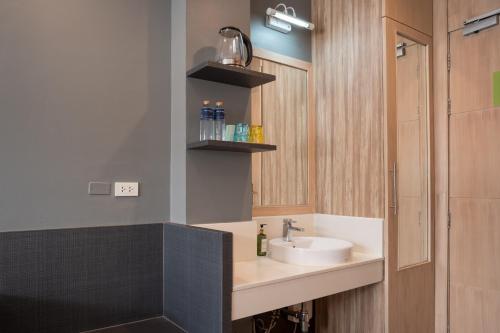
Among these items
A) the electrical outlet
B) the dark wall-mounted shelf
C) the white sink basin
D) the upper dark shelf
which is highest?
the upper dark shelf

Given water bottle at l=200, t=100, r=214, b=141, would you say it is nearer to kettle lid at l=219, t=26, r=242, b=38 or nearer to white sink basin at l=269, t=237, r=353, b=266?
kettle lid at l=219, t=26, r=242, b=38

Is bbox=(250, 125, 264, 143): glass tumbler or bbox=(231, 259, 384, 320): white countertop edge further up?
bbox=(250, 125, 264, 143): glass tumbler

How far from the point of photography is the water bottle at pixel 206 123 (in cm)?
188

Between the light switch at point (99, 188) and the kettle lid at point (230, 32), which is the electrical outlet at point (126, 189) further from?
the kettle lid at point (230, 32)

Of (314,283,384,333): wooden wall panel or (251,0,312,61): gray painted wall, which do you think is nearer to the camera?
(314,283,384,333): wooden wall panel

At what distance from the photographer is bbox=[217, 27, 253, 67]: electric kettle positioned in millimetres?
1901

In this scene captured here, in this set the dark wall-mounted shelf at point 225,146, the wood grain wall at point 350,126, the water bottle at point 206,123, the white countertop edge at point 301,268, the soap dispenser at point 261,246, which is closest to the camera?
the white countertop edge at point 301,268

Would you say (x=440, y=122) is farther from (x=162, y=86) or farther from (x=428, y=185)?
(x=162, y=86)

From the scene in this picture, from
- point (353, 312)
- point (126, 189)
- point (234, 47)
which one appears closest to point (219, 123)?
point (234, 47)

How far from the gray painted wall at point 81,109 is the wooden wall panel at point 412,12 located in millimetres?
1356

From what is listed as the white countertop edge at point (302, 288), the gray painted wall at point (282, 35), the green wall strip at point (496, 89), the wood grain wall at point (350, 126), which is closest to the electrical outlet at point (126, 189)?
the white countertop edge at point (302, 288)

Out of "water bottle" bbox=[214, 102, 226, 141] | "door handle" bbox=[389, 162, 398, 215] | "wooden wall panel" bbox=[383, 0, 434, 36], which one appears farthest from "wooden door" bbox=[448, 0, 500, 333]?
"water bottle" bbox=[214, 102, 226, 141]

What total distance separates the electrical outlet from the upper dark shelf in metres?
0.62

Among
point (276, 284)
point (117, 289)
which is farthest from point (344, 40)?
point (117, 289)
